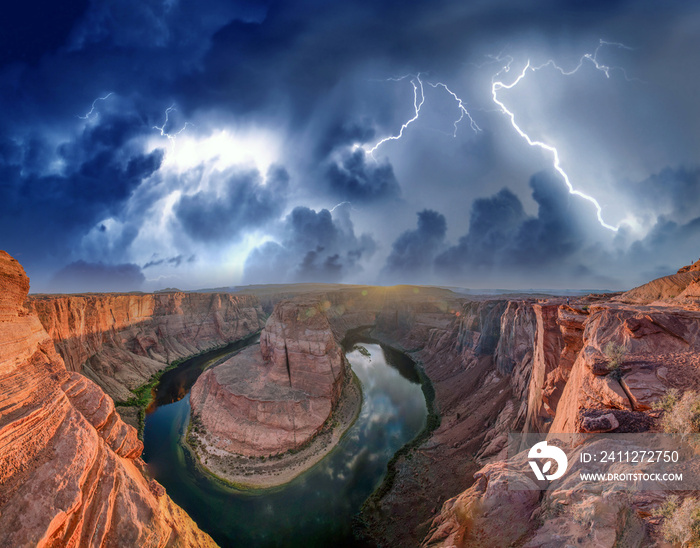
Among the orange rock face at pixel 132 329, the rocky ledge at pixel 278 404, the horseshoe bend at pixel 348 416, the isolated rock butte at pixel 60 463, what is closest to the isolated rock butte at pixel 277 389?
the rocky ledge at pixel 278 404

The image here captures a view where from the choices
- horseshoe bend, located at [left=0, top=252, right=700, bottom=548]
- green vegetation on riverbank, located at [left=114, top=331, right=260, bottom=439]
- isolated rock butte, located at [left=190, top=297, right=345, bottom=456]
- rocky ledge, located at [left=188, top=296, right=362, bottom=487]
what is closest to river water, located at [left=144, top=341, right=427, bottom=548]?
horseshoe bend, located at [left=0, top=252, right=700, bottom=548]

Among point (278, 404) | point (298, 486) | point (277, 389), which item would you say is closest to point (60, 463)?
point (298, 486)

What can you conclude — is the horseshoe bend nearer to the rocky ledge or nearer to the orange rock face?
the rocky ledge

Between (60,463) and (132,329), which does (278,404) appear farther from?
(132,329)

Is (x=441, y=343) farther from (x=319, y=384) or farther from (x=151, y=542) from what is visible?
(x=151, y=542)

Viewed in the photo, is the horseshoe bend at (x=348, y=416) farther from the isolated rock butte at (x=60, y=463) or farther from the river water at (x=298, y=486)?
the river water at (x=298, y=486)

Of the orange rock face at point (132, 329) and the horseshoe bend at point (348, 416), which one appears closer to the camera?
the horseshoe bend at point (348, 416)

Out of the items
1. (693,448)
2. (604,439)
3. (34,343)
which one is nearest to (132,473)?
(34,343)
